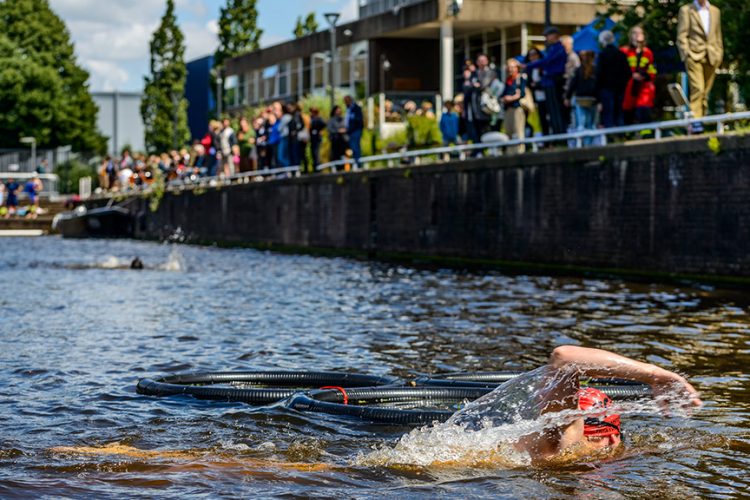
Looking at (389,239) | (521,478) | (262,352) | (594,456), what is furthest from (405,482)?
(389,239)

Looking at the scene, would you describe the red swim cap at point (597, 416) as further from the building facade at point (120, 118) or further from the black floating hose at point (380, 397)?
the building facade at point (120, 118)

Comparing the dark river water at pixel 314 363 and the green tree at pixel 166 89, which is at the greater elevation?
the green tree at pixel 166 89

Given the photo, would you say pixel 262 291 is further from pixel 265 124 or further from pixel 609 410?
pixel 265 124

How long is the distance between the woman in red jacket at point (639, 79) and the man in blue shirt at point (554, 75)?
52.7 inches

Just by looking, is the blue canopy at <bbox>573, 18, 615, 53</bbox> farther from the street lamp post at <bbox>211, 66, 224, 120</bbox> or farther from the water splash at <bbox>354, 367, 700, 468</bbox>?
the street lamp post at <bbox>211, 66, 224, 120</bbox>

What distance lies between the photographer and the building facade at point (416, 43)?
4878 cm

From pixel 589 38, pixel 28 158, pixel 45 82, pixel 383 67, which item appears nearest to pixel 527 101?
pixel 589 38

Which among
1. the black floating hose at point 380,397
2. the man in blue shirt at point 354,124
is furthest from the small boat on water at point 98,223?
the black floating hose at point 380,397

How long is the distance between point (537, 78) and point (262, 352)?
1196cm

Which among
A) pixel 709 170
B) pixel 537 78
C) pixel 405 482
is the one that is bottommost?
pixel 405 482

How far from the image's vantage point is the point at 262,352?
43.9 feet

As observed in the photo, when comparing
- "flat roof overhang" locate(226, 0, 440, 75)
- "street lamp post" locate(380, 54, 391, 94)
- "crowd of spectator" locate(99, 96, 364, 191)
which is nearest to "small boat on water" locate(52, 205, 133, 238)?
"crowd of spectator" locate(99, 96, 364, 191)

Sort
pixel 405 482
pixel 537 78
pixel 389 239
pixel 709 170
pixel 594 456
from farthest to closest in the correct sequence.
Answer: pixel 389 239, pixel 537 78, pixel 709 170, pixel 594 456, pixel 405 482

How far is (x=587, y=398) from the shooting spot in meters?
7.86
